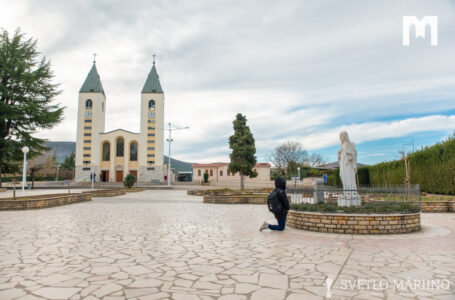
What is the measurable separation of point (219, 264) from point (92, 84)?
198ft

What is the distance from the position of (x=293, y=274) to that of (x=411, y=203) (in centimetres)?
571

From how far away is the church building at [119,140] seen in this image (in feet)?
177

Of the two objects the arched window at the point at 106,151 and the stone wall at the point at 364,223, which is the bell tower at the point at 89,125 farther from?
the stone wall at the point at 364,223

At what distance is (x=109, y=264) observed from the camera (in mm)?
4262

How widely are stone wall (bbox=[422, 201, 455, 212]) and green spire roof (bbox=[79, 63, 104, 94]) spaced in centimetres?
5700

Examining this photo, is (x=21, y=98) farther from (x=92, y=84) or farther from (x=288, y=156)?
(x=288, y=156)

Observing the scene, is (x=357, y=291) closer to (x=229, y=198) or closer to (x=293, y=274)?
(x=293, y=274)

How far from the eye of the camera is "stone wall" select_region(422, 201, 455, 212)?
11.8 metres

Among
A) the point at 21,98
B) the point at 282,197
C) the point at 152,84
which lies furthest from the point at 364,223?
the point at 152,84

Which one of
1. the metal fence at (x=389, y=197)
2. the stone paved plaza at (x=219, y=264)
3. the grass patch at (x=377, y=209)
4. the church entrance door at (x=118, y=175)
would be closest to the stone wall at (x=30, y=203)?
the stone paved plaza at (x=219, y=264)

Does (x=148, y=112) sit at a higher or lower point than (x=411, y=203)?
higher

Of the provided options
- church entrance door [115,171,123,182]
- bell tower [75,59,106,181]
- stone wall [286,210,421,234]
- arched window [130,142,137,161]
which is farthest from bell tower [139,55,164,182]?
stone wall [286,210,421,234]

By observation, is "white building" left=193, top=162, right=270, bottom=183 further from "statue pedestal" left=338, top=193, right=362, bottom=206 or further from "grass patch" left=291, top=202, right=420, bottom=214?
"grass patch" left=291, top=202, right=420, bottom=214

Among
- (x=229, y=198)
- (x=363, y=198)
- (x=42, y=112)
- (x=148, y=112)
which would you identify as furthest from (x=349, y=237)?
(x=148, y=112)
